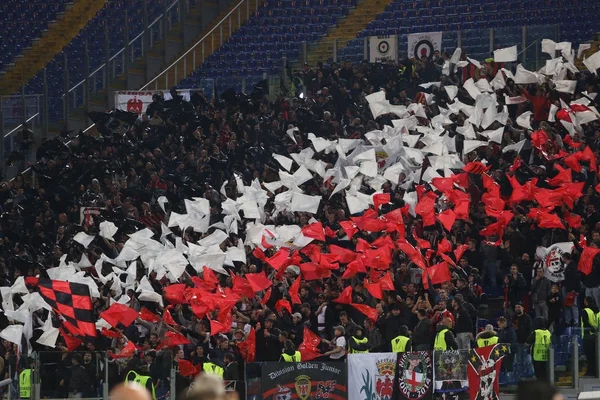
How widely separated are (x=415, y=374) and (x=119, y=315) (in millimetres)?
3827

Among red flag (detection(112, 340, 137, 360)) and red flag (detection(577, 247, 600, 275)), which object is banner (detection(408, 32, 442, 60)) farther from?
red flag (detection(112, 340, 137, 360))

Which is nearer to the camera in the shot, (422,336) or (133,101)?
(422,336)

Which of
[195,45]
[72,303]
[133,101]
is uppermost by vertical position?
[195,45]

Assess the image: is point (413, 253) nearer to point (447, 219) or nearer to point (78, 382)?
point (447, 219)

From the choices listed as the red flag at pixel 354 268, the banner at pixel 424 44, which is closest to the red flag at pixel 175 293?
the red flag at pixel 354 268

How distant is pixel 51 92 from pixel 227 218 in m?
9.10

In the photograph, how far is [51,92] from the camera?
26.4 meters

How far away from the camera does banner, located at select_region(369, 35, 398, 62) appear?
2372 cm

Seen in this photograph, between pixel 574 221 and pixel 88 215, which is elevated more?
pixel 88 215

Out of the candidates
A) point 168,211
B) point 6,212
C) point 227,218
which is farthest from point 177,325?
point 6,212

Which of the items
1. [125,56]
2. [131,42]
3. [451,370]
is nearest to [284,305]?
[451,370]

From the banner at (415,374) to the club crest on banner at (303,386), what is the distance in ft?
3.26

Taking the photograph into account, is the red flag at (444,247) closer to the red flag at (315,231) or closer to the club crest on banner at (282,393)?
the red flag at (315,231)

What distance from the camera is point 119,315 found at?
16078 millimetres
